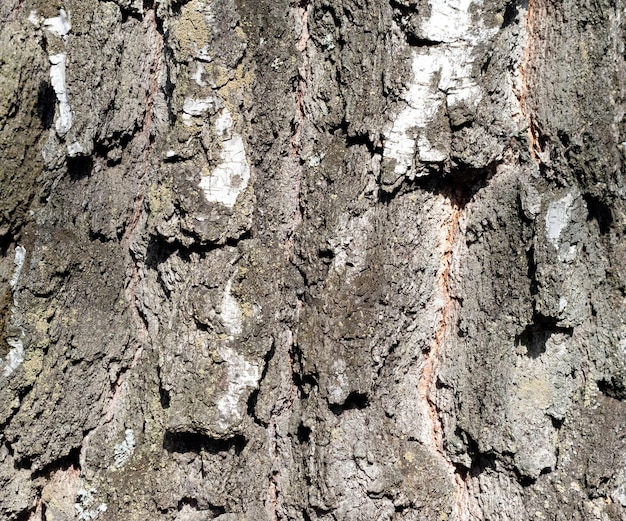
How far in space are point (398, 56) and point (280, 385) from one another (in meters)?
0.86

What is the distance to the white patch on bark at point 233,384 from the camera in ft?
5.60

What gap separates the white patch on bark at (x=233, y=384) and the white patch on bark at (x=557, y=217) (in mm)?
781

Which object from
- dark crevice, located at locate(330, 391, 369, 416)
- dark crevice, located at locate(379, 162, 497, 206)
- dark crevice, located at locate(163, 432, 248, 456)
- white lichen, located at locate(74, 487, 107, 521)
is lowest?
white lichen, located at locate(74, 487, 107, 521)

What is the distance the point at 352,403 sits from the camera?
1.78 meters

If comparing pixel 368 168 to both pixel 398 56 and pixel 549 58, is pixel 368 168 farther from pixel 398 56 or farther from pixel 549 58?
pixel 549 58

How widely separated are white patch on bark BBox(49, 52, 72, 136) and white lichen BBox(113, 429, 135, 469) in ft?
2.61

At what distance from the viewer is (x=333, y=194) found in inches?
68.4

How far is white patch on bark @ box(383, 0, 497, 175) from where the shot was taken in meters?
1.65

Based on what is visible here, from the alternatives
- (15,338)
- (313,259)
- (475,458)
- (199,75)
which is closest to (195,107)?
(199,75)

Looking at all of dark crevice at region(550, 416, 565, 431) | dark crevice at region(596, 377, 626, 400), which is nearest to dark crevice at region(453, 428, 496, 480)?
dark crevice at region(550, 416, 565, 431)

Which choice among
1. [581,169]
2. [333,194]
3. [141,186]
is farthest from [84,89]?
[581,169]

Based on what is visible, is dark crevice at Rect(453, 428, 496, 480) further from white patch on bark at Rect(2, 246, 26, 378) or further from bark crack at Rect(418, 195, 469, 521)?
white patch on bark at Rect(2, 246, 26, 378)

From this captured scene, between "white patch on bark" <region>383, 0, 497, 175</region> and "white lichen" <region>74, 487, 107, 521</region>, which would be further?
"white lichen" <region>74, 487, 107, 521</region>

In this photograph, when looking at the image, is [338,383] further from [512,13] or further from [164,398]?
[512,13]
